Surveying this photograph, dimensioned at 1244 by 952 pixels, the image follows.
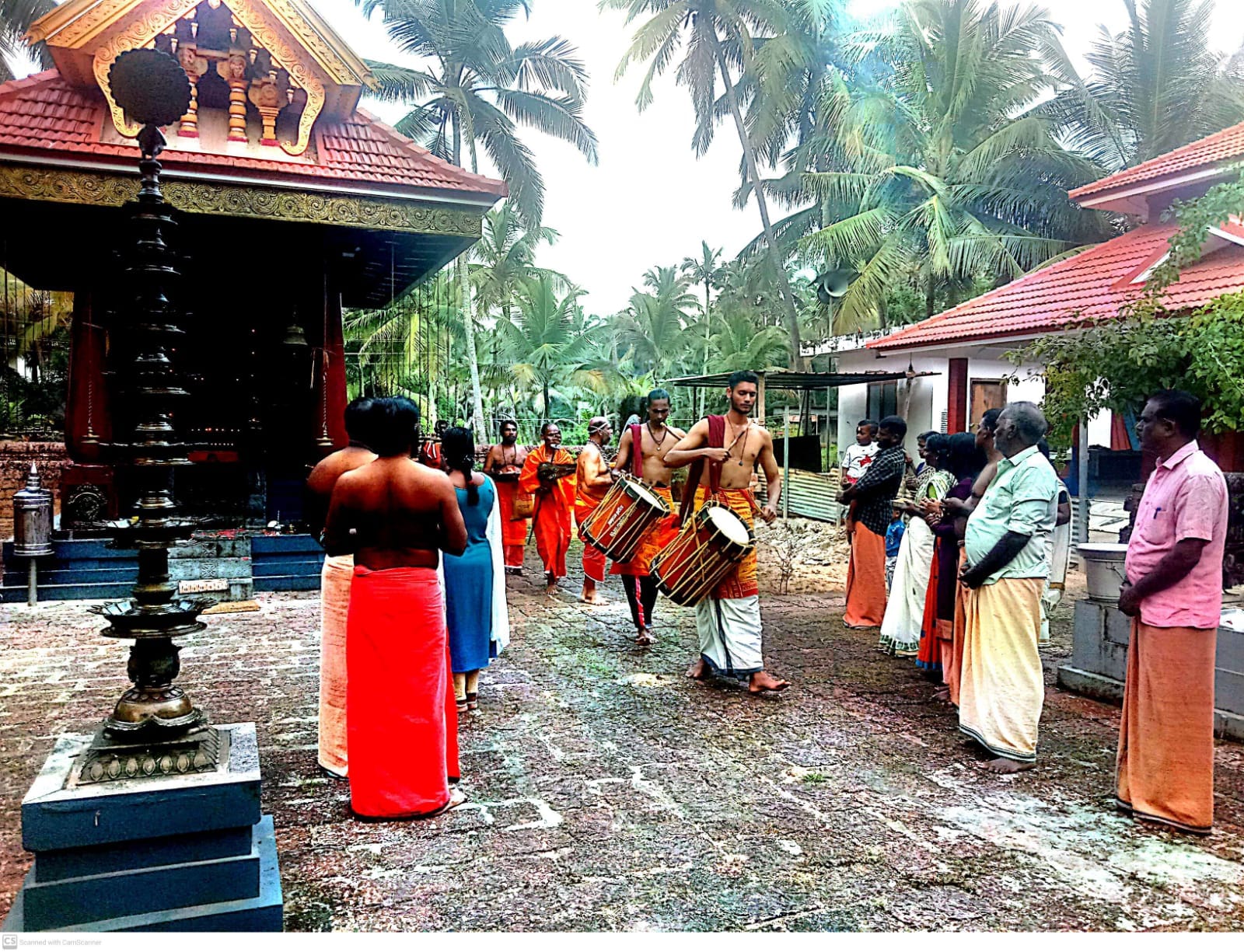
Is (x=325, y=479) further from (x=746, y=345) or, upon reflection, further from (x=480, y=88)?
(x=746, y=345)

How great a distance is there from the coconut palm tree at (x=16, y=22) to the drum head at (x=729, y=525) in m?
23.4

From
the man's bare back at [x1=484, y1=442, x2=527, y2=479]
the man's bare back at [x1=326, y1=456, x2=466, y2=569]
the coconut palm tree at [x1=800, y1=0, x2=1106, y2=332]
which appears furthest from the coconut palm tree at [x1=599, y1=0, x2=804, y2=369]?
the man's bare back at [x1=326, y1=456, x2=466, y2=569]

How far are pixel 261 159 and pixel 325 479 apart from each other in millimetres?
5746

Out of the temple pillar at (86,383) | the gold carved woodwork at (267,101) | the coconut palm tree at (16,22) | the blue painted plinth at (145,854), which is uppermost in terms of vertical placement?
the coconut palm tree at (16,22)

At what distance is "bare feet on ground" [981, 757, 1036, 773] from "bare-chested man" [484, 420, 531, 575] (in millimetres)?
6694

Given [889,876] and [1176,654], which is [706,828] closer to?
[889,876]

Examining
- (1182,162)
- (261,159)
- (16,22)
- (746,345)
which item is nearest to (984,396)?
(1182,162)

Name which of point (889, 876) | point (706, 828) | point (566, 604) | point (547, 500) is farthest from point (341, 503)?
point (547, 500)

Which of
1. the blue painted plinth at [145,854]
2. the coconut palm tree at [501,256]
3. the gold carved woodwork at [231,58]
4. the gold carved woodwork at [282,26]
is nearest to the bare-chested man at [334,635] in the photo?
the blue painted plinth at [145,854]

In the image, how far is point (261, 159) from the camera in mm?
8820

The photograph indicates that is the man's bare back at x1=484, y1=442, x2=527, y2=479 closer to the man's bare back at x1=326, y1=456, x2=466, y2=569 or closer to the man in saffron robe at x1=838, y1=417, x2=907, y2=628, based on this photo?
the man in saffron robe at x1=838, y1=417, x2=907, y2=628

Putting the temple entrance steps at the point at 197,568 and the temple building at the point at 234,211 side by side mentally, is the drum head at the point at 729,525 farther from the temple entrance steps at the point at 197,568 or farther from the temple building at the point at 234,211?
the temple entrance steps at the point at 197,568

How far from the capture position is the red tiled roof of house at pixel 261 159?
8117mm

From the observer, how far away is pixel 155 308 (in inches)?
113
